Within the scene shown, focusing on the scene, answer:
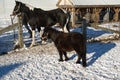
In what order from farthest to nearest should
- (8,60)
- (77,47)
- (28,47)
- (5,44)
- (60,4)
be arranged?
(60,4)
(5,44)
(28,47)
(8,60)
(77,47)

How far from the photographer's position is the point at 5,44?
1498 cm

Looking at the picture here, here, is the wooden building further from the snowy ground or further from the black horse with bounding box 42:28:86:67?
the black horse with bounding box 42:28:86:67

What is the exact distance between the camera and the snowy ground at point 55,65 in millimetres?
9172

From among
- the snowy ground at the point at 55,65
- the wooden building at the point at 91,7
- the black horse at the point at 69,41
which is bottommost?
the wooden building at the point at 91,7

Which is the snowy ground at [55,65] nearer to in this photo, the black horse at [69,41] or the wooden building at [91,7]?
the black horse at [69,41]

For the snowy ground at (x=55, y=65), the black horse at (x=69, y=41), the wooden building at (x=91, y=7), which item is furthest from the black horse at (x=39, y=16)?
the wooden building at (x=91, y=7)

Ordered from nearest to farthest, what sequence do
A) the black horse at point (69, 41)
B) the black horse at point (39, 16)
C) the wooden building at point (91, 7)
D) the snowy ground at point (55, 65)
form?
the snowy ground at point (55, 65) → the black horse at point (69, 41) → the black horse at point (39, 16) → the wooden building at point (91, 7)

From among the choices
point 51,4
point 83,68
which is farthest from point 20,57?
point 51,4

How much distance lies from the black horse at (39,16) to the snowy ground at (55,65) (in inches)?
55.5

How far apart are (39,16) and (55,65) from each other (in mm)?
4740

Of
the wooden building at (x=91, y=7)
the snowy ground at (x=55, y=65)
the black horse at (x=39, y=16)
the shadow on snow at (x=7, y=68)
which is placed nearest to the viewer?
the snowy ground at (x=55, y=65)

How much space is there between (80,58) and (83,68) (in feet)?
1.55

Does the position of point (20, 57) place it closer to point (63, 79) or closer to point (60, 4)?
point (63, 79)

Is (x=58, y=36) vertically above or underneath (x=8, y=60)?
above
